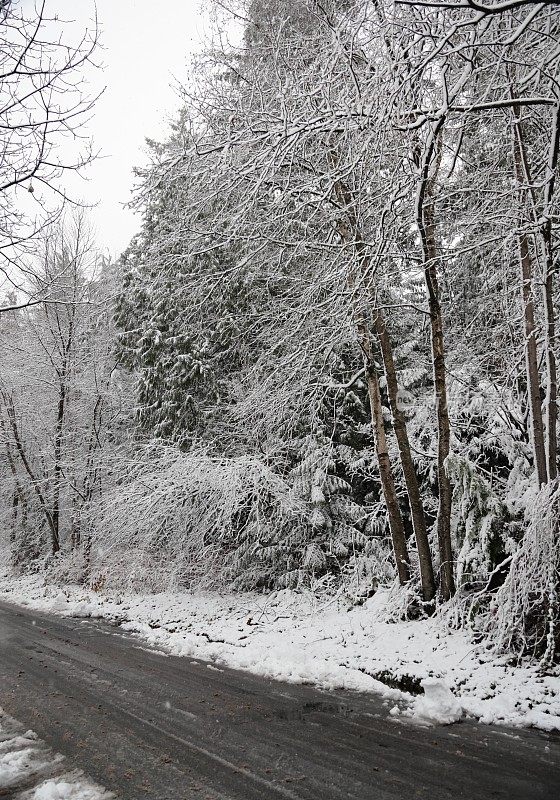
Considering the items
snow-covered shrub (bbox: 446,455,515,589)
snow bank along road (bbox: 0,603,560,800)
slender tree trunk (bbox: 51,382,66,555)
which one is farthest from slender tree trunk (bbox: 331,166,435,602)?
slender tree trunk (bbox: 51,382,66,555)

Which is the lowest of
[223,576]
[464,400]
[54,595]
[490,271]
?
[54,595]

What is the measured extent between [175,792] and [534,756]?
8.54 feet

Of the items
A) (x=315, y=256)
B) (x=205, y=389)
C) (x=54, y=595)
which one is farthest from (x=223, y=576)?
(x=315, y=256)

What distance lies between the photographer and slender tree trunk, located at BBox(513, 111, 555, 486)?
6.60m

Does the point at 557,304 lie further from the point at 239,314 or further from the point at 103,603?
the point at 103,603

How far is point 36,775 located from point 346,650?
14.4 feet

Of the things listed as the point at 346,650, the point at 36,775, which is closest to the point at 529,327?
the point at 346,650

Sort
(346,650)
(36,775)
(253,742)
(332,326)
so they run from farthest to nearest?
1. (332,326)
2. (346,650)
3. (253,742)
4. (36,775)

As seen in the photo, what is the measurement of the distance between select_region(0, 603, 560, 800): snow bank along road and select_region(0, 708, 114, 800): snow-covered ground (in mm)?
102

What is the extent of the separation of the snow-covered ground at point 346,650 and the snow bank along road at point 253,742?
0.34 m

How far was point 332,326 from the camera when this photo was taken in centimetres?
816

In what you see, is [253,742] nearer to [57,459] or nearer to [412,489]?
[412,489]

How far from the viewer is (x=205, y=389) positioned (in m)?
13.2

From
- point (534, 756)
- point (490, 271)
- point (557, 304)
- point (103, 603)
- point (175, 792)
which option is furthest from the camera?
point (103, 603)
